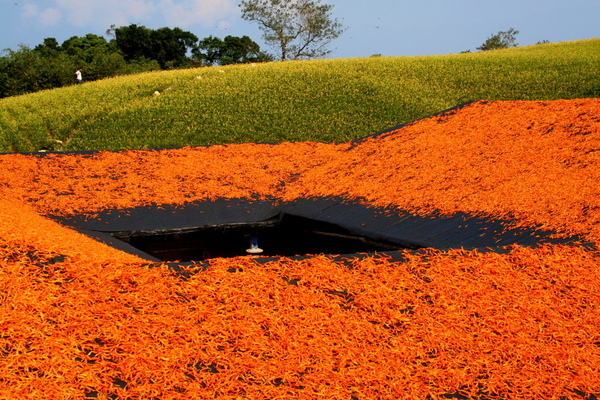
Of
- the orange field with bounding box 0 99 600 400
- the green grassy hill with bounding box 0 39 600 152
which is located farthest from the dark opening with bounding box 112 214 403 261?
the green grassy hill with bounding box 0 39 600 152

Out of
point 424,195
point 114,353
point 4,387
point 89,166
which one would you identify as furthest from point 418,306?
point 89,166

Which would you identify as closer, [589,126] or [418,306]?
[418,306]

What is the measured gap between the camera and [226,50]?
56.2m

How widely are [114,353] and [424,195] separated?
563 cm

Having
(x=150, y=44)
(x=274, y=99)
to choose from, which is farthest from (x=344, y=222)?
(x=150, y=44)

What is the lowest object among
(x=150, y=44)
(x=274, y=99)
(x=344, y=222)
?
(x=344, y=222)

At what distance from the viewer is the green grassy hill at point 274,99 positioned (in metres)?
24.8

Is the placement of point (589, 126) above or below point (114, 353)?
above

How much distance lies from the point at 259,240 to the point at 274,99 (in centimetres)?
1927

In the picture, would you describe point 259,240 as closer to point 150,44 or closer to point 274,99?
point 274,99

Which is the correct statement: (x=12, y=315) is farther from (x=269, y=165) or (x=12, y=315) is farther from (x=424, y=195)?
(x=269, y=165)

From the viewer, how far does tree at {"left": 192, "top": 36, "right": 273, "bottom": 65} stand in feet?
184

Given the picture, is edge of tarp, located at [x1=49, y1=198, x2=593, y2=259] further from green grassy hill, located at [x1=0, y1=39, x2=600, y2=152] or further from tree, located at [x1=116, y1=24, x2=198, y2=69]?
tree, located at [x1=116, y1=24, x2=198, y2=69]

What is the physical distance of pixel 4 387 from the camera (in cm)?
348
